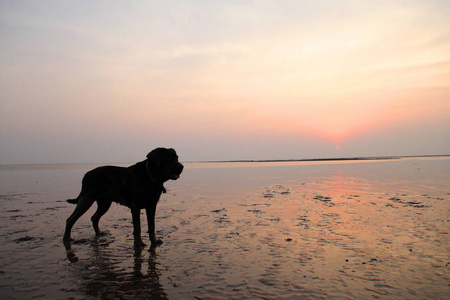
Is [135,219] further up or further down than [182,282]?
further up

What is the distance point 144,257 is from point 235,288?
2.28 metres

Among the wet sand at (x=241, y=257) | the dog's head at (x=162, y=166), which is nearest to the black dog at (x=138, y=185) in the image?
the dog's head at (x=162, y=166)

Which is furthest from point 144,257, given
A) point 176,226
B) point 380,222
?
point 380,222

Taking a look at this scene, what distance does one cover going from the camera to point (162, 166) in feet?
23.0

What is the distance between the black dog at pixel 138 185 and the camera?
273 inches

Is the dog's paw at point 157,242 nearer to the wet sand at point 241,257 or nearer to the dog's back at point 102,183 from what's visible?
the wet sand at point 241,257

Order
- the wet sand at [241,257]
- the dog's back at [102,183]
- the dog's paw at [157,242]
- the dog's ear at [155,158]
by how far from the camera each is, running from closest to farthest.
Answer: the wet sand at [241,257] → the dog's paw at [157,242] → the dog's ear at [155,158] → the dog's back at [102,183]

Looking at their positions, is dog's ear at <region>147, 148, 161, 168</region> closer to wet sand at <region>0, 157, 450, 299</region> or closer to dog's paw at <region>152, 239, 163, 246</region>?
dog's paw at <region>152, 239, 163, 246</region>

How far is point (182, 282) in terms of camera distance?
4473mm

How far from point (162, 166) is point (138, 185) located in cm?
71

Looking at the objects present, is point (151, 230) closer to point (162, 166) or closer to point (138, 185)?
point (138, 185)

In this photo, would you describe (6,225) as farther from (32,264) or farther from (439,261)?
(439,261)

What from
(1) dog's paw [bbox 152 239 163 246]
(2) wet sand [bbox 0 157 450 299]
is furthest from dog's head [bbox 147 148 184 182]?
(2) wet sand [bbox 0 157 450 299]

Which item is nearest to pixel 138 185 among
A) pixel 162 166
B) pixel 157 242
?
pixel 162 166
